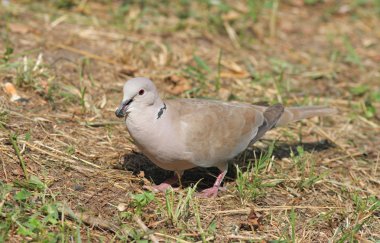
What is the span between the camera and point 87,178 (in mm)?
4227

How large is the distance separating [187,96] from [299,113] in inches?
43.0

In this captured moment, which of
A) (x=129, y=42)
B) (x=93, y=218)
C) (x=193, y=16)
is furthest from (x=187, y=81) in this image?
(x=93, y=218)

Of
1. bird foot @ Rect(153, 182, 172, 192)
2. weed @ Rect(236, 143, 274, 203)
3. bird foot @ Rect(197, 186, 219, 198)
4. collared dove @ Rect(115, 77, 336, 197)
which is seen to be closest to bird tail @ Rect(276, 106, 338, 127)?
collared dove @ Rect(115, 77, 336, 197)

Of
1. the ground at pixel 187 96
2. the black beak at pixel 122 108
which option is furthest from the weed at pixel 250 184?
the black beak at pixel 122 108

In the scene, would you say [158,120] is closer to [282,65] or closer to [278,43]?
[282,65]

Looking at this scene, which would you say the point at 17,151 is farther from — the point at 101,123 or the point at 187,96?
the point at 187,96

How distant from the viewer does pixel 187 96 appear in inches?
221

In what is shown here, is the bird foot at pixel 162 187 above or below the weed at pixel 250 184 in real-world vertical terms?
below

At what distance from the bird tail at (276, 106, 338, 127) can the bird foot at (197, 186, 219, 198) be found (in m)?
0.89

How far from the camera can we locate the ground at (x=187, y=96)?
12.7 feet

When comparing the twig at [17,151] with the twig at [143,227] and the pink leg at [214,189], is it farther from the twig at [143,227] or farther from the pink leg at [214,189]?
the pink leg at [214,189]

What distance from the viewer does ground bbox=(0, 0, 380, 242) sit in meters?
3.88

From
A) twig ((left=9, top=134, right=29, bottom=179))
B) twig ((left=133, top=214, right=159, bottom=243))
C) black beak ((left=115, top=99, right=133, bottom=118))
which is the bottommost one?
twig ((left=133, top=214, right=159, bottom=243))

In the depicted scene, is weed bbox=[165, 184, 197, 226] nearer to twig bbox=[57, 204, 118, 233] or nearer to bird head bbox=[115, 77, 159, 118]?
twig bbox=[57, 204, 118, 233]
